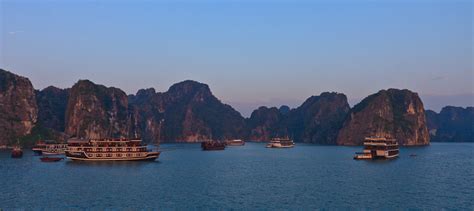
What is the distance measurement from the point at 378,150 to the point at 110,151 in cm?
8808

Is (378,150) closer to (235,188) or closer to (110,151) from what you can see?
(110,151)

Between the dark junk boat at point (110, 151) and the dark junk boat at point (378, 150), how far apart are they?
2796 inches

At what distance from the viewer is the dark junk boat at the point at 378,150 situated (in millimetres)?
177250

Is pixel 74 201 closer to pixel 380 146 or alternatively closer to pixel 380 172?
pixel 380 172

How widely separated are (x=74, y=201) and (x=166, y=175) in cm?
4086

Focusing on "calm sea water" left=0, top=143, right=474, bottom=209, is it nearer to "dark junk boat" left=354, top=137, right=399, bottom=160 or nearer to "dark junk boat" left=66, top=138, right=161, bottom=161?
"dark junk boat" left=66, top=138, right=161, bottom=161

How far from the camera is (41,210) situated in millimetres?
72500

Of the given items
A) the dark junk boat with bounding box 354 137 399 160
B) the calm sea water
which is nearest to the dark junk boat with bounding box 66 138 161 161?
the calm sea water

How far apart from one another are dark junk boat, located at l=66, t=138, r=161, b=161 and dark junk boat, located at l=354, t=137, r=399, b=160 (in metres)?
71.0

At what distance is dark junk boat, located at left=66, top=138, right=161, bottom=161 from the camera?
16188cm

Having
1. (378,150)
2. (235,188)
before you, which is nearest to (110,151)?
(235,188)

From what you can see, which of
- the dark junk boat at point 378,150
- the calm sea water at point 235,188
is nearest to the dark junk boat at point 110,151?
the calm sea water at point 235,188

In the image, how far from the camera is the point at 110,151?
162 m

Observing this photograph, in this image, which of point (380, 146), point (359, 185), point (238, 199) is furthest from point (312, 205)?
point (380, 146)
